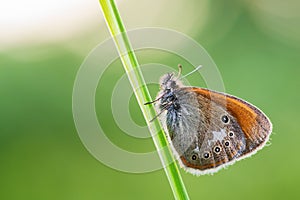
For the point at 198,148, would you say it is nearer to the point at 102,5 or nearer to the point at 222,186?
the point at 102,5

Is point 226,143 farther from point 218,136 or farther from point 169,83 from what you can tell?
point 169,83

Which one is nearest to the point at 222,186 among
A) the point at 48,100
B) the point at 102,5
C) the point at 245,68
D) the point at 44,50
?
the point at 245,68

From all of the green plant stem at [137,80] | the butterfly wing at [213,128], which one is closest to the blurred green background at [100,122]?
the butterfly wing at [213,128]

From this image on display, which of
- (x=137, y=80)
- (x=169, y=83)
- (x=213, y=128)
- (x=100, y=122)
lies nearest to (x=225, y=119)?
(x=213, y=128)

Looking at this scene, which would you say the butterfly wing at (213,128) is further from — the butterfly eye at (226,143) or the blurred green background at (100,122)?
the blurred green background at (100,122)

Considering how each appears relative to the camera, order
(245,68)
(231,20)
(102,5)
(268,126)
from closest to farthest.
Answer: (102,5) < (268,126) < (245,68) < (231,20)

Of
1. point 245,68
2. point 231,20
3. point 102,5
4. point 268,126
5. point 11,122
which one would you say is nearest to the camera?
point 102,5
